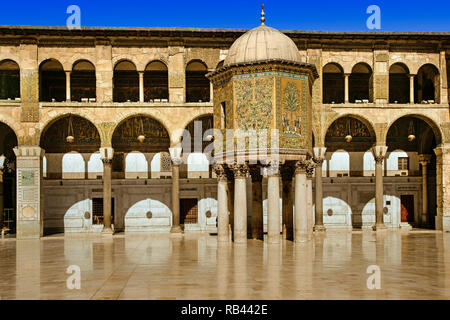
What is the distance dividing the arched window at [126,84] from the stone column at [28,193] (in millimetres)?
5597

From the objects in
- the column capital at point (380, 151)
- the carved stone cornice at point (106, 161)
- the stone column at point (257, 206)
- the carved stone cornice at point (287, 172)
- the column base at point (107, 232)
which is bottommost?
the column base at point (107, 232)

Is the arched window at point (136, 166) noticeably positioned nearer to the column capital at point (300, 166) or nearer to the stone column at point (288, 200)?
the stone column at point (288, 200)

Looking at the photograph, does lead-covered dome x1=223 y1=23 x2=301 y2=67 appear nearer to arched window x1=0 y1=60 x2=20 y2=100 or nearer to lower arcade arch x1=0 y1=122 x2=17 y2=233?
arched window x1=0 y1=60 x2=20 y2=100

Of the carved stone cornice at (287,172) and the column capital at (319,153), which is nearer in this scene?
the carved stone cornice at (287,172)

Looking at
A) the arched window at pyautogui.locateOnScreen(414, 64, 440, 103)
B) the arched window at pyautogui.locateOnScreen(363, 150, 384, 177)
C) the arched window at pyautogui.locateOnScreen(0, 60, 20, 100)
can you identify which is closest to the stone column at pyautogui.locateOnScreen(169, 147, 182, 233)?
the arched window at pyautogui.locateOnScreen(0, 60, 20, 100)

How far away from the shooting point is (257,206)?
21828 millimetres

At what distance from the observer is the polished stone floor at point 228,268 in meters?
10.5

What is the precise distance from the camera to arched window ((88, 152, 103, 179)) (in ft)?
90.2

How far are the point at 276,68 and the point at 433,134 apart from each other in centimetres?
1337

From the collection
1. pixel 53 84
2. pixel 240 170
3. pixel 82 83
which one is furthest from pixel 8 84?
pixel 240 170

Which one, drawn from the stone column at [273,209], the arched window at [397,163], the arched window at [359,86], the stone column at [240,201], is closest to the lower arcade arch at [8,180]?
the stone column at [240,201]

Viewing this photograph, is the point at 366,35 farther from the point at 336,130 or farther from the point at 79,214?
the point at 79,214

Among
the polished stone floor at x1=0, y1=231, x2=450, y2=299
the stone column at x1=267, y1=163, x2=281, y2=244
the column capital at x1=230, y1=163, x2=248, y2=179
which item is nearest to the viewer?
the polished stone floor at x1=0, y1=231, x2=450, y2=299

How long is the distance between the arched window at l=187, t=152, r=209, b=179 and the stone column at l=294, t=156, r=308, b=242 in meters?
9.19
